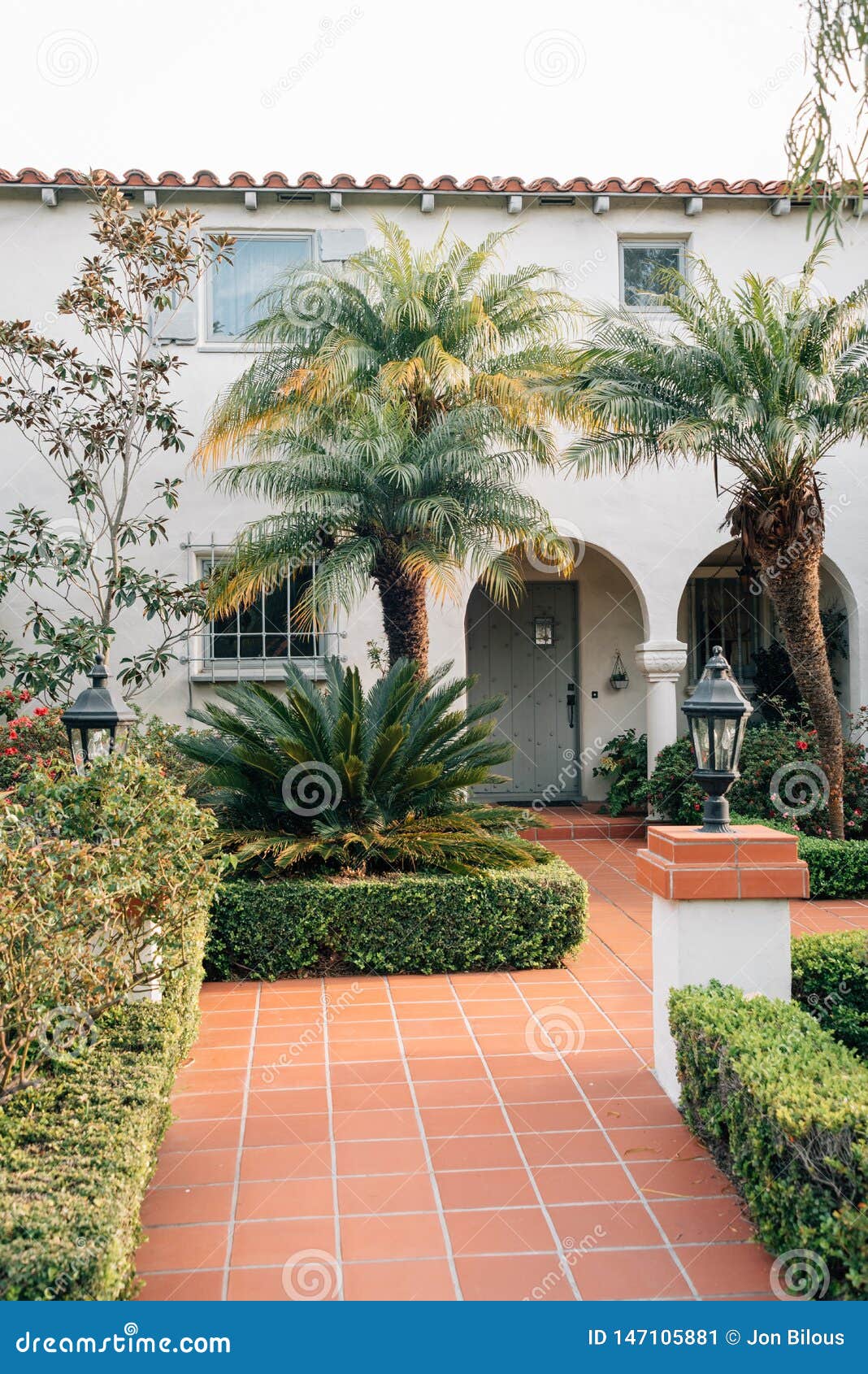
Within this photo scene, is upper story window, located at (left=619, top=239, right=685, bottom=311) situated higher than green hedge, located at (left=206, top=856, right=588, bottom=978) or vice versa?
upper story window, located at (left=619, top=239, right=685, bottom=311)

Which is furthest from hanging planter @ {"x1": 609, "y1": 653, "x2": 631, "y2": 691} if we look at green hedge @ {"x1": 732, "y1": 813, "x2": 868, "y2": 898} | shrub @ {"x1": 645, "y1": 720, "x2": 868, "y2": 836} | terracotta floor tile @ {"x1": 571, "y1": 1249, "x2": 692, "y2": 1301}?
terracotta floor tile @ {"x1": 571, "y1": 1249, "x2": 692, "y2": 1301}

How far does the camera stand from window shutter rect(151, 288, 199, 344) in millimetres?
11133

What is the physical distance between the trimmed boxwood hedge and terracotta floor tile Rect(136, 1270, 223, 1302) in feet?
0.31

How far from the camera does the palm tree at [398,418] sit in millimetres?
8641

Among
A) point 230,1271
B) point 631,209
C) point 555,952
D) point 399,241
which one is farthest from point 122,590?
point 230,1271

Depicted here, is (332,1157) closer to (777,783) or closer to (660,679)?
(777,783)

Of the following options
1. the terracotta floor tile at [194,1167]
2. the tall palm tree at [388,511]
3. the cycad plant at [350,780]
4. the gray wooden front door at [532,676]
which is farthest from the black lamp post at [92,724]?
the gray wooden front door at [532,676]

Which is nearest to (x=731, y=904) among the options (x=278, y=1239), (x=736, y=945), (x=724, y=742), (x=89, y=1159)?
(x=736, y=945)

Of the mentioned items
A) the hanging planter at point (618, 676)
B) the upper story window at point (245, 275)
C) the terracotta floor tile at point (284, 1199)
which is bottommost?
the terracotta floor tile at point (284, 1199)

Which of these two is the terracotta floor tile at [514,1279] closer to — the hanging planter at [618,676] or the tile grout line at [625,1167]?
the tile grout line at [625,1167]

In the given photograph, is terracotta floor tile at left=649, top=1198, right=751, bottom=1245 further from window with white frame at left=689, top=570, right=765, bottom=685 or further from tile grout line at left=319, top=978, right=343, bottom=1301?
window with white frame at left=689, top=570, right=765, bottom=685

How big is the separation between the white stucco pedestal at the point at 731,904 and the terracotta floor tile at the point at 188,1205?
1.94 metres

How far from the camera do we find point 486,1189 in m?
3.85
